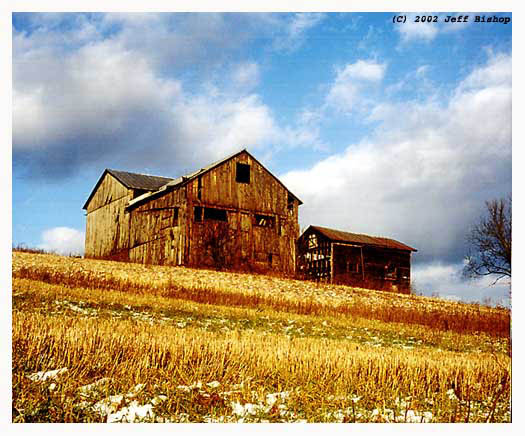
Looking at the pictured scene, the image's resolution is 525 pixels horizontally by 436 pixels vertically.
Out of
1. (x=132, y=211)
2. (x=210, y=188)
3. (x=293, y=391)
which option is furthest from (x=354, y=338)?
(x=132, y=211)

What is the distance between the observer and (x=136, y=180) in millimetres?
26281

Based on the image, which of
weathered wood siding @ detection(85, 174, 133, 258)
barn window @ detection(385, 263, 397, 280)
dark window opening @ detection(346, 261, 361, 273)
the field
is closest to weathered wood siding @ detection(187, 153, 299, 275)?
weathered wood siding @ detection(85, 174, 133, 258)

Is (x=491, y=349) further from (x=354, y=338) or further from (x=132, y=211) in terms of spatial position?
(x=132, y=211)

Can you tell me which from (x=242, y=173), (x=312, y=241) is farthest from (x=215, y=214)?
(x=312, y=241)

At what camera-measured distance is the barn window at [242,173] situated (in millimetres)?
23141

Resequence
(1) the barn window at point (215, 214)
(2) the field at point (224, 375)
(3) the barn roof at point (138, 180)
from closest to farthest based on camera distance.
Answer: (2) the field at point (224, 375) → (1) the barn window at point (215, 214) → (3) the barn roof at point (138, 180)

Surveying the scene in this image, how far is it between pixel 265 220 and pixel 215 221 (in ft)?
8.36

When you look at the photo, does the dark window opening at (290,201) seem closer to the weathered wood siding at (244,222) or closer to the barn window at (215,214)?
the weathered wood siding at (244,222)

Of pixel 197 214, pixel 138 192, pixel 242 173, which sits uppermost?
pixel 242 173

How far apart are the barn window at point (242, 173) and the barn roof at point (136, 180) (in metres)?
4.55

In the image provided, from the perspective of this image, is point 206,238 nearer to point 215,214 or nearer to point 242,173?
point 215,214

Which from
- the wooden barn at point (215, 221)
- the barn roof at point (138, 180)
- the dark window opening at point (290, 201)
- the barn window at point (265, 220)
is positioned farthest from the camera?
the barn roof at point (138, 180)

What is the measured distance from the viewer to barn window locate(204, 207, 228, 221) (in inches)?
883

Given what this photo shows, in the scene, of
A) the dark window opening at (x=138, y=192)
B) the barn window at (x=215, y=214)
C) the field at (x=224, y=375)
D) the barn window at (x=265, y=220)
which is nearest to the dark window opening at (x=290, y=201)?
the barn window at (x=265, y=220)
